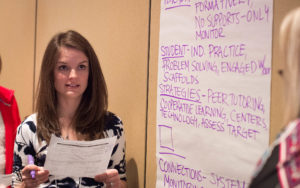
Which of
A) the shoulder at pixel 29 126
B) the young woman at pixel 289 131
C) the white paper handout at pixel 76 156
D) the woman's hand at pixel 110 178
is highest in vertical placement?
the young woman at pixel 289 131

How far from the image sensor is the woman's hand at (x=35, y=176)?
62.4 inches

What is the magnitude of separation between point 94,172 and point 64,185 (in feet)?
0.62

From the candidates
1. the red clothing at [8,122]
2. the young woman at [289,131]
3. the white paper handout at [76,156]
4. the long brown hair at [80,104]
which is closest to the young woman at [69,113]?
the long brown hair at [80,104]

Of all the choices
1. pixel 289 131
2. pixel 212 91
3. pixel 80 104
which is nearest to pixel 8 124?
pixel 80 104

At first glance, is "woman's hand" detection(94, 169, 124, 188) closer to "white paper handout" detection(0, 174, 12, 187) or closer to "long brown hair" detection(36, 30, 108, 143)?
"long brown hair" detection(36, 30, 108, 143)

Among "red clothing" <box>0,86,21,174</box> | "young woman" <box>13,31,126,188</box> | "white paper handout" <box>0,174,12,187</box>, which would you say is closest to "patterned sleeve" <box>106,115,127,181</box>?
"young woman" <box>13,31,126,188</box>

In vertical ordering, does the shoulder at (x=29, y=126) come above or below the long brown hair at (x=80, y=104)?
below

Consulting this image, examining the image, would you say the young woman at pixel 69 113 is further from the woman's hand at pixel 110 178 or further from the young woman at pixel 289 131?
the young woman at pixel 289 131

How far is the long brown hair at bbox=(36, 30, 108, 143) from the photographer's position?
1769mm

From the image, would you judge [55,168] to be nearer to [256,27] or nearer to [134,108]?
[134,108]

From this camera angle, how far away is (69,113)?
184 cm

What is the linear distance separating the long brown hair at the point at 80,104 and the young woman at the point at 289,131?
45.3 inches

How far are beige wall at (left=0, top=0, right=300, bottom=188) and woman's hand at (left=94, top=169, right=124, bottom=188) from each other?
0.22 metres

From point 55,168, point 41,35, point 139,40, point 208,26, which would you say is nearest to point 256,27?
point 208,26
